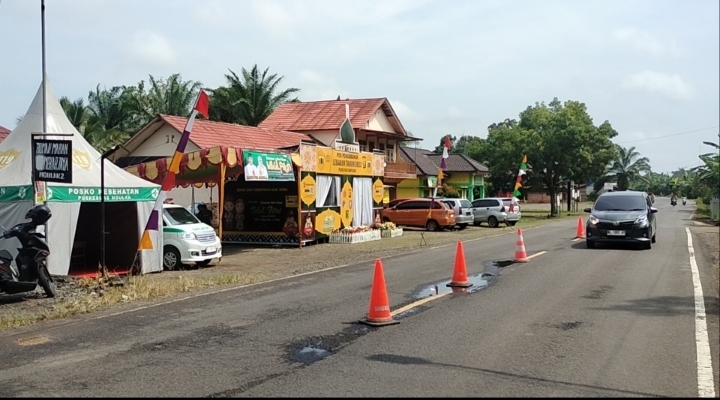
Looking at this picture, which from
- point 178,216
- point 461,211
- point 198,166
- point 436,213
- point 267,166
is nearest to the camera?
point 178,216

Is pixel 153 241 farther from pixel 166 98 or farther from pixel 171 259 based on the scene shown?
pixel 166 98

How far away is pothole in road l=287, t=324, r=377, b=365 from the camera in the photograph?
714cm

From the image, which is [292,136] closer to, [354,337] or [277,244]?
[277,244]

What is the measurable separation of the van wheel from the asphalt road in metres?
4.89

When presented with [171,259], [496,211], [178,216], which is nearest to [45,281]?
[171,259]

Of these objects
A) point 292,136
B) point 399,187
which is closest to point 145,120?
point 292,136

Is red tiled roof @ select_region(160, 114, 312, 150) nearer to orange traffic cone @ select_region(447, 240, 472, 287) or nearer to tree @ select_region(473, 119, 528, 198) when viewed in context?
orange traffic cone @ select_region(447, 240, 472, 287)

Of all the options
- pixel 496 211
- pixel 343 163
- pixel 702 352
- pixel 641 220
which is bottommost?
pixel 702 352

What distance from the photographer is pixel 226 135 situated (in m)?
31.4

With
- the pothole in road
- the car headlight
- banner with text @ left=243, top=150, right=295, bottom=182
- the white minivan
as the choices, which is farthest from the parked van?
the pothole in road

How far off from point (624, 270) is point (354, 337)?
8.45m

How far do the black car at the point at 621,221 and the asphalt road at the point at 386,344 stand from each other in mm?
6126

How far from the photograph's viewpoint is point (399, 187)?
53.4 meters

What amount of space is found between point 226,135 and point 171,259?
15311mm
